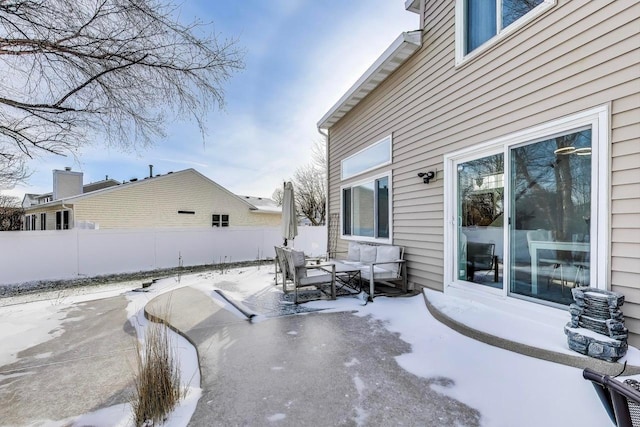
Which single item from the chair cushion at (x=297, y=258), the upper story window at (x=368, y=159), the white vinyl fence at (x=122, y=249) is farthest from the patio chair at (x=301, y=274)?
the white vinyl fence at (x=122, y=249)

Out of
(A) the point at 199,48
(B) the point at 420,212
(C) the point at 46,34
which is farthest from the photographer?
(B) the point at 420,212

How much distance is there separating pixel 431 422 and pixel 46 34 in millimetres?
5201

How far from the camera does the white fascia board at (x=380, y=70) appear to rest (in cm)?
507

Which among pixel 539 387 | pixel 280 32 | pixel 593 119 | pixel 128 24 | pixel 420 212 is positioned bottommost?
pixel 539 387

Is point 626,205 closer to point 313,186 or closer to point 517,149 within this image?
point 517,149

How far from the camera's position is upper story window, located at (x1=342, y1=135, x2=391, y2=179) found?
6227 millimetres

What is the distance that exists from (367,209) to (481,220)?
3.02 metres

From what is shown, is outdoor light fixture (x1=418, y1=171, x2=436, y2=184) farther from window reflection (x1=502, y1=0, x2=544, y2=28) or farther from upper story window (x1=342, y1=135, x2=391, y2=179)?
window reflection (x1=502, y1=0, x2=544, y2=28)

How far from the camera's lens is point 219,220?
17469 millimetres

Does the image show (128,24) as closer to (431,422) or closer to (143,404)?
(143,404)

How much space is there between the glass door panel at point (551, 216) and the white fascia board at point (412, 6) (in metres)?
3.57

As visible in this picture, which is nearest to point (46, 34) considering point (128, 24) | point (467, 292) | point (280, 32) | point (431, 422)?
point (128, 24)

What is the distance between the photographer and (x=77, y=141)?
14.5ft

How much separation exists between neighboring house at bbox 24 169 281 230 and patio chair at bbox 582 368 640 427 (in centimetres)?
1527
